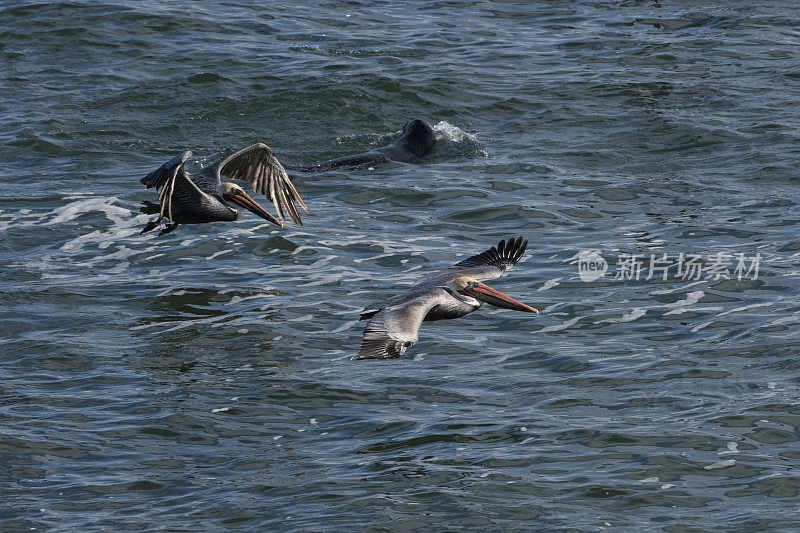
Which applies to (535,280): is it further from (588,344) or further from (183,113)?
(183,113)

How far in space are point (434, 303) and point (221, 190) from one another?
422 centimetres

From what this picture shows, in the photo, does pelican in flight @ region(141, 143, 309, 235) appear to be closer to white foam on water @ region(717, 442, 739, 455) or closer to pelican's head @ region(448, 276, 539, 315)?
pelican's head @ region(448, 276, 539, 315)

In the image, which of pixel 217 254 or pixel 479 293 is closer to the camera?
pixel 479 293

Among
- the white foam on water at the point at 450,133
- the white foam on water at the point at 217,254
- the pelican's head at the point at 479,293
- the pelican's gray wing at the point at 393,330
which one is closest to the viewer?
the pelican's gray wing at the point at 393,330

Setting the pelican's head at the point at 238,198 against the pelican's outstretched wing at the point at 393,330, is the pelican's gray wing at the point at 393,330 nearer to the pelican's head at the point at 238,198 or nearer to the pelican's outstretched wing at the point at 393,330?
the pelican's outstretched wing at the point at 393,330

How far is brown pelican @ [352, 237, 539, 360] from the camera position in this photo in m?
8.25

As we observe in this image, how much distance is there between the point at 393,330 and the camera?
8453 mm

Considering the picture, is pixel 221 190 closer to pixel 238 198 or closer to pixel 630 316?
pixel 238 198

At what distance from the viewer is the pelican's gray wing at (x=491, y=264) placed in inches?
407

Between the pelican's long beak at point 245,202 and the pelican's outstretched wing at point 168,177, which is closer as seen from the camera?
the pelican's outstretched wing at point 168,177

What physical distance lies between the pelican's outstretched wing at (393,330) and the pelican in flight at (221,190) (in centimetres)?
352

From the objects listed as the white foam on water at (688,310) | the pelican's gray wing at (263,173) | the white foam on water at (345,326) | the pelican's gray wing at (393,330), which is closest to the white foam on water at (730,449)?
the pelican's gray wing at (393,330)

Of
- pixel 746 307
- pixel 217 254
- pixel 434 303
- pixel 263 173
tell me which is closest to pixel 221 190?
pixel 263 173

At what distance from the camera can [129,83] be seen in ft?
64.4
